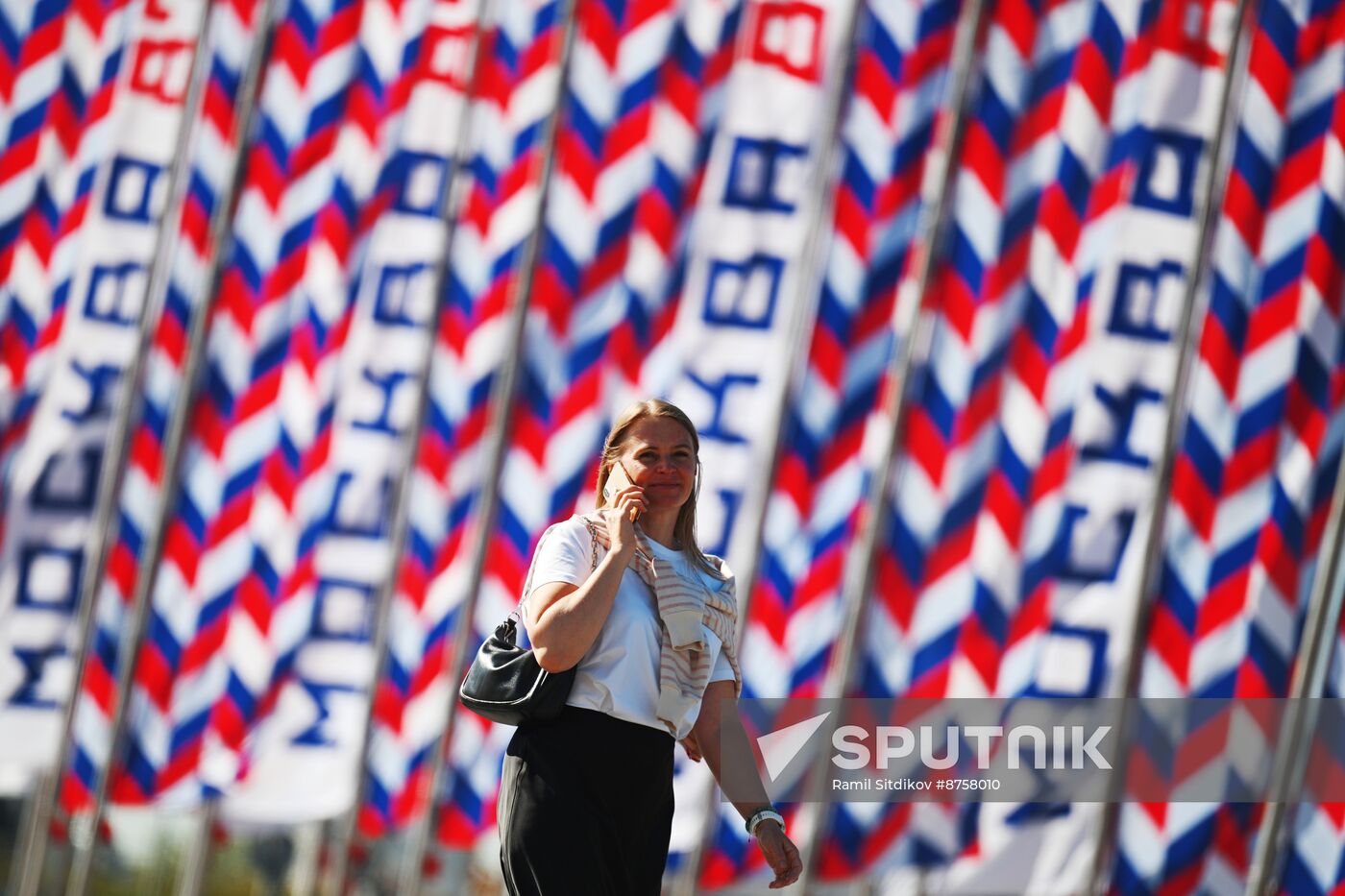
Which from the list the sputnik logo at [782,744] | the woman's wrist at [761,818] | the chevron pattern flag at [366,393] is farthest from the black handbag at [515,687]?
the chevron pattern flag at [366,393]

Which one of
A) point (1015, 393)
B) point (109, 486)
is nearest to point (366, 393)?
point (109, 486)

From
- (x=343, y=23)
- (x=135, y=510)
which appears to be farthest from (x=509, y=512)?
(x=343, y=23)

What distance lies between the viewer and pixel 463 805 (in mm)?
7855

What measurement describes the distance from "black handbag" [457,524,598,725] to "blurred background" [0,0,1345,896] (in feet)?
16.0

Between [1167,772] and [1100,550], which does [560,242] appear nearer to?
[1100,550]

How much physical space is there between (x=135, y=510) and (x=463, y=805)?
7.55 ft

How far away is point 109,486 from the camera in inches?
330

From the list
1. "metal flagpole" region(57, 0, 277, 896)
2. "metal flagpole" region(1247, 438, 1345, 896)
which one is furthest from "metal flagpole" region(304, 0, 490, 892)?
"metal flagpole" region(1247, 438, 1345, 896)

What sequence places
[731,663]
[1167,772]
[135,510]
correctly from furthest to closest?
[135,510]
[1167,772]
[731,663]

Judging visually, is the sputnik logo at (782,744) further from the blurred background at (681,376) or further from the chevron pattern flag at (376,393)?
the chevron pattern flag at (376,393)

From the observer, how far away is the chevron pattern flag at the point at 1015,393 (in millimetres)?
7422

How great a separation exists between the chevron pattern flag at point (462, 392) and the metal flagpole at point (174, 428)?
1.16 meters

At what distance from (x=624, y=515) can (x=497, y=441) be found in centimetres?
541

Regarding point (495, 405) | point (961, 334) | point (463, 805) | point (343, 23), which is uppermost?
point (343, 23)
